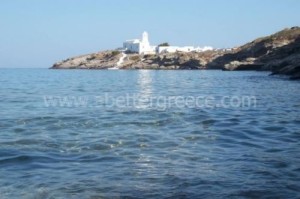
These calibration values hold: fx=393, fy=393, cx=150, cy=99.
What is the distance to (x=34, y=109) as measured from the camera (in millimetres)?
23188

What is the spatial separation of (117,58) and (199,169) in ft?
580

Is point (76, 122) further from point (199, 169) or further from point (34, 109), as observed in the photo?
point (199, 169)

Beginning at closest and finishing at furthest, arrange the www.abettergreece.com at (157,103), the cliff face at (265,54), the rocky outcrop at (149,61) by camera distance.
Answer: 1. the www.abettergreece.com at (157,103)
2. the cliff face at (265,54)
3. the rocky outcrop at (149,61)

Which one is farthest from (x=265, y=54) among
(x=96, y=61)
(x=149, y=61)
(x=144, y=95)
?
(x=96, y=61)

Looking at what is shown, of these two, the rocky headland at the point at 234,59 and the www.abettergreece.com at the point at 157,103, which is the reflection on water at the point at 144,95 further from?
the rocky headland at the point at 234,59

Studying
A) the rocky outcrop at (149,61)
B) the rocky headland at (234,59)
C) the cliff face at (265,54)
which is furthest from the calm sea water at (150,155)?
the rocky outcrop at (149,61)

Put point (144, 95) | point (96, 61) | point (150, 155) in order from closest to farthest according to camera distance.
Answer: point (150, 155)
point (144, 95)
point (96, 61)

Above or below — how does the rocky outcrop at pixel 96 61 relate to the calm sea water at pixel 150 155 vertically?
above

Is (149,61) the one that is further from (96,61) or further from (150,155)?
(150,155)

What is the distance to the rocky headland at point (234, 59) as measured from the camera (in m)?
95.1

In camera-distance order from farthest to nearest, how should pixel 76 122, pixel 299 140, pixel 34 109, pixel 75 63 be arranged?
pixel 75 63, pixel 34 109, pixel 76 122, pixel 299 140

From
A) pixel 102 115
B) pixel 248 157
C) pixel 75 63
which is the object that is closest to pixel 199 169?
pixel 248 157

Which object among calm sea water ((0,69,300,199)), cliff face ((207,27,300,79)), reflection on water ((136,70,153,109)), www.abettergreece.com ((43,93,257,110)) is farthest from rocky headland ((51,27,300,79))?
calm sea water ((0,69,300,199))

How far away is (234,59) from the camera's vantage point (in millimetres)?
130625
